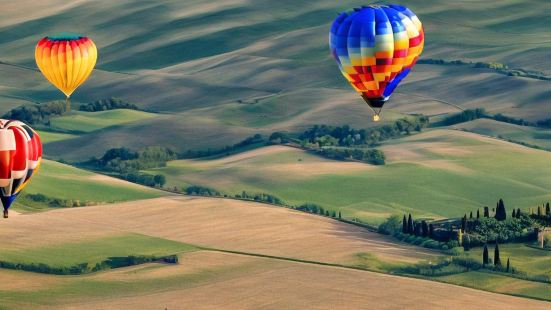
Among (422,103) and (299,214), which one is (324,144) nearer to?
(422,103)

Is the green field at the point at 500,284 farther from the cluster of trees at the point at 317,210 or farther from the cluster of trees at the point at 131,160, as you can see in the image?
the cluster of trees at the point at 131,160

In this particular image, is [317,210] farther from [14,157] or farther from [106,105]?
[106,105]

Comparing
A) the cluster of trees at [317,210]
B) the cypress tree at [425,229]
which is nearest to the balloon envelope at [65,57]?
the cluster of trees at [317,210]

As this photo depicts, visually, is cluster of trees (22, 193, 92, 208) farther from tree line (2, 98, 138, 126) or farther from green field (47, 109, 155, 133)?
tree line (2, 98, 138, 126)

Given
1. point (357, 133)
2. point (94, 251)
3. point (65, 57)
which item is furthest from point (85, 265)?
point (357, 133)

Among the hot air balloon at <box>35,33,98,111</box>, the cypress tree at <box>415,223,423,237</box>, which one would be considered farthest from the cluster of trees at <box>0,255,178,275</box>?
the hot air balloon at <box>35,33,98,111</box>
